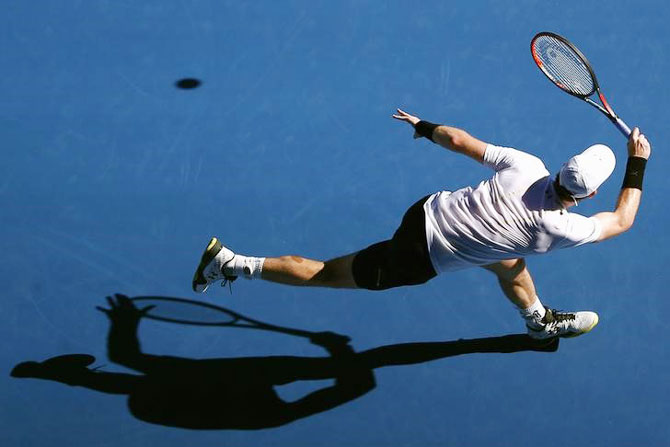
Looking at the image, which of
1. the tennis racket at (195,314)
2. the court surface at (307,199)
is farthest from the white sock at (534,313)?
the tennis racket at (195,314)

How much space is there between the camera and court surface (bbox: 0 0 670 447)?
4.92 metres

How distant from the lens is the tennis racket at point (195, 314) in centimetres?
→ 505

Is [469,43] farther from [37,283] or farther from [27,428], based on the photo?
[27,428]

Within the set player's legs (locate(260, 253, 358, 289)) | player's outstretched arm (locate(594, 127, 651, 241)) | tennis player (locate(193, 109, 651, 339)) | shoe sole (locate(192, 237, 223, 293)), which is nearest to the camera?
tennis player (locate(193, 109, 651, 339))

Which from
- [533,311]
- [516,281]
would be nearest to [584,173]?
[516,281]

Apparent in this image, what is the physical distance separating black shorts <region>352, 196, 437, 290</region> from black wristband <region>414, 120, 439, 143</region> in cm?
38

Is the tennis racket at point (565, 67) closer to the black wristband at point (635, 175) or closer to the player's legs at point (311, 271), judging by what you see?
the black wristband at point (635, 175)

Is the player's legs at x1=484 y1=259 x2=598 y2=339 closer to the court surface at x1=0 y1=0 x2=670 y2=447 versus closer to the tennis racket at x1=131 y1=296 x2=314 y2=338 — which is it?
the court surface at x1=0 y1=0 x2=670 y2=447

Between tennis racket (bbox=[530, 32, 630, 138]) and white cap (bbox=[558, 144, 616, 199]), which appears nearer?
white cap (bbox=[558, 144, 616, 199])

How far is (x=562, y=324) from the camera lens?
16.4ft

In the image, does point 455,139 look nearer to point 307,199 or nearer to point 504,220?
point 504,220

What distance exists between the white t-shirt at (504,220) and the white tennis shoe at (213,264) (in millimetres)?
1119

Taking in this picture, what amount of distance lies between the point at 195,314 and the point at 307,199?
37.7 inches

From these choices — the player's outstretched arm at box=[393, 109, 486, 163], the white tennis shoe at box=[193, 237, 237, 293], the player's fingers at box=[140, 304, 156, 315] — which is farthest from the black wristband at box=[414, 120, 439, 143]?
the player's fingers at box=[140, 304, 156, 315]
